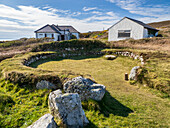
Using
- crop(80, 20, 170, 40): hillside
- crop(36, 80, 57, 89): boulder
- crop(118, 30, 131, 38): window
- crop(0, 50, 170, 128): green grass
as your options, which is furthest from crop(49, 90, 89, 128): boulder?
crop(80, 20, 170, 40): hillside

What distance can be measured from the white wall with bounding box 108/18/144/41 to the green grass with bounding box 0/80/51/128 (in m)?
33.5

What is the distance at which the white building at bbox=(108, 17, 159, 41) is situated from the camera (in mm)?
33812

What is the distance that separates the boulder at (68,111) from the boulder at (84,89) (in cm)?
191

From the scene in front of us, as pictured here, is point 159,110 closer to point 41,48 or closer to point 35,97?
point 35,97

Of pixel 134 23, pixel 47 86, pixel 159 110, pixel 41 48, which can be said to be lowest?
pixel 159 110

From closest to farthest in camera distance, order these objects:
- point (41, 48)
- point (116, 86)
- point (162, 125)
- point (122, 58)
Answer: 1. point (162, 125)
2. point (116, 86)
3. point (122, 58)
4. point (41, 48)

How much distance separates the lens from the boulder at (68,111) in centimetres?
517

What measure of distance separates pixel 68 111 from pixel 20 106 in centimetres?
360

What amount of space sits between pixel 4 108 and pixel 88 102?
4804 mm

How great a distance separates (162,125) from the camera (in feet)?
19.4

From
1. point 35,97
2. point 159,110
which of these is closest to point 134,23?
point 159,110

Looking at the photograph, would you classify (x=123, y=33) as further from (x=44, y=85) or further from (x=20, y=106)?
(x=20, y=106)

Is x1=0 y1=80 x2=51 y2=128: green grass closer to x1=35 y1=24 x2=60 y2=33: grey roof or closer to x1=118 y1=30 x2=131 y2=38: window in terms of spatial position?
x1=118 y1=30 x2=131 y2=38: window

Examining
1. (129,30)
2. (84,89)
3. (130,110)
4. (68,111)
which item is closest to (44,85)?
(84,89)
